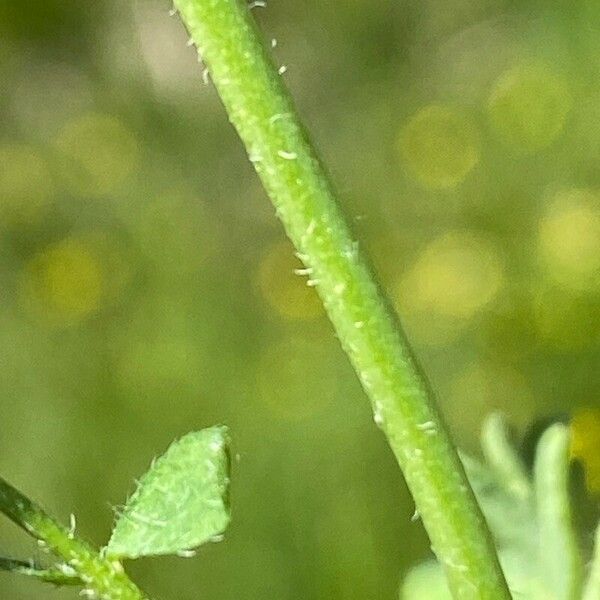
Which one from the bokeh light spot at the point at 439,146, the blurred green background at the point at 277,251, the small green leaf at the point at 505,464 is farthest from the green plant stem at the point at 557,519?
the bokeh light spot at the point at 439,146

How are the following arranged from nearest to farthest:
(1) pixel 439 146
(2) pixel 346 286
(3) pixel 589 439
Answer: (2) pixel 346 286
(3) pixel 589 439
(1) pixel 439 146

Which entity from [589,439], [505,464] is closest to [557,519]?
[505,464]

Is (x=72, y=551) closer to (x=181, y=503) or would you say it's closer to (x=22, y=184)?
(x=181, y=503)

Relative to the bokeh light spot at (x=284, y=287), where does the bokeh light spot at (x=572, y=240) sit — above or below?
below

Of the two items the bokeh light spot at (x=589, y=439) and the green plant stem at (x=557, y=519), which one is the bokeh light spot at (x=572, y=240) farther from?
the green plant stem at (x=557, y=519)

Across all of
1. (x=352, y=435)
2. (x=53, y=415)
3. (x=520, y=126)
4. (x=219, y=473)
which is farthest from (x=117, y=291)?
(x=219, y=473)

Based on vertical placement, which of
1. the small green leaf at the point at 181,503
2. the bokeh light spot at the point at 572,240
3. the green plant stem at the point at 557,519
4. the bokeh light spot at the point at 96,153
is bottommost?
the bokeh light spot at the point at 572,240

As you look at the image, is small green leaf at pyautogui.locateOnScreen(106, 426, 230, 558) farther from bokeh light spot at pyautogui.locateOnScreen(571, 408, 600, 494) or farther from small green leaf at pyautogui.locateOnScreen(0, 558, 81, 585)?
bokeh light spot at pyautogui.locateOnScreen(571, 408, 600, 494)
